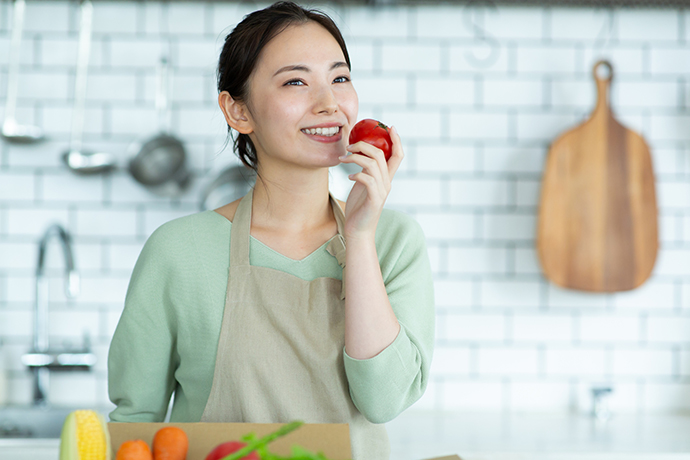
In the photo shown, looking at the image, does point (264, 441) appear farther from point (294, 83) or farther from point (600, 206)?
point (600, 206)

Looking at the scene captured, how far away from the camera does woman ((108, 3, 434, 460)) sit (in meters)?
0.94

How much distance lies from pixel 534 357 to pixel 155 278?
148 centimetres

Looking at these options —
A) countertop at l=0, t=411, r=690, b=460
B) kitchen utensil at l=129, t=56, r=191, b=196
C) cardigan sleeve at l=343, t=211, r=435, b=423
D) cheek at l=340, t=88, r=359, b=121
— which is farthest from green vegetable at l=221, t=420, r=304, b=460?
kitchen utensil at l=129, t=56, r=191, b=196

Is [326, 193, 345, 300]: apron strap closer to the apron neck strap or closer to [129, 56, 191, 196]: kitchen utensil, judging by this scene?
the apron neck strap

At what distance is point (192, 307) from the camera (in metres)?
1.02

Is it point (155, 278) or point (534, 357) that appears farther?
point (534, 357)

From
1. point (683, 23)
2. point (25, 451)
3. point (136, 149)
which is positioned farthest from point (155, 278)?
point (683, 23)

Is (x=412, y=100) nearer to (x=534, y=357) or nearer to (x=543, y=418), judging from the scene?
(x=534, y=357)

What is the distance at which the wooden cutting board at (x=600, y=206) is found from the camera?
202cm

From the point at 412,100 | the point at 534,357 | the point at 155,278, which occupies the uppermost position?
the point at 412,100

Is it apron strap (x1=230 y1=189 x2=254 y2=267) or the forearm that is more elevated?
apron strap (x1=230 y1=189 x2=254 y2=267)

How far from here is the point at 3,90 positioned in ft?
6.89

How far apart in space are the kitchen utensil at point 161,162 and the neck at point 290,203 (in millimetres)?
987

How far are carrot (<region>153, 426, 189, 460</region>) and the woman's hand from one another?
39cm
